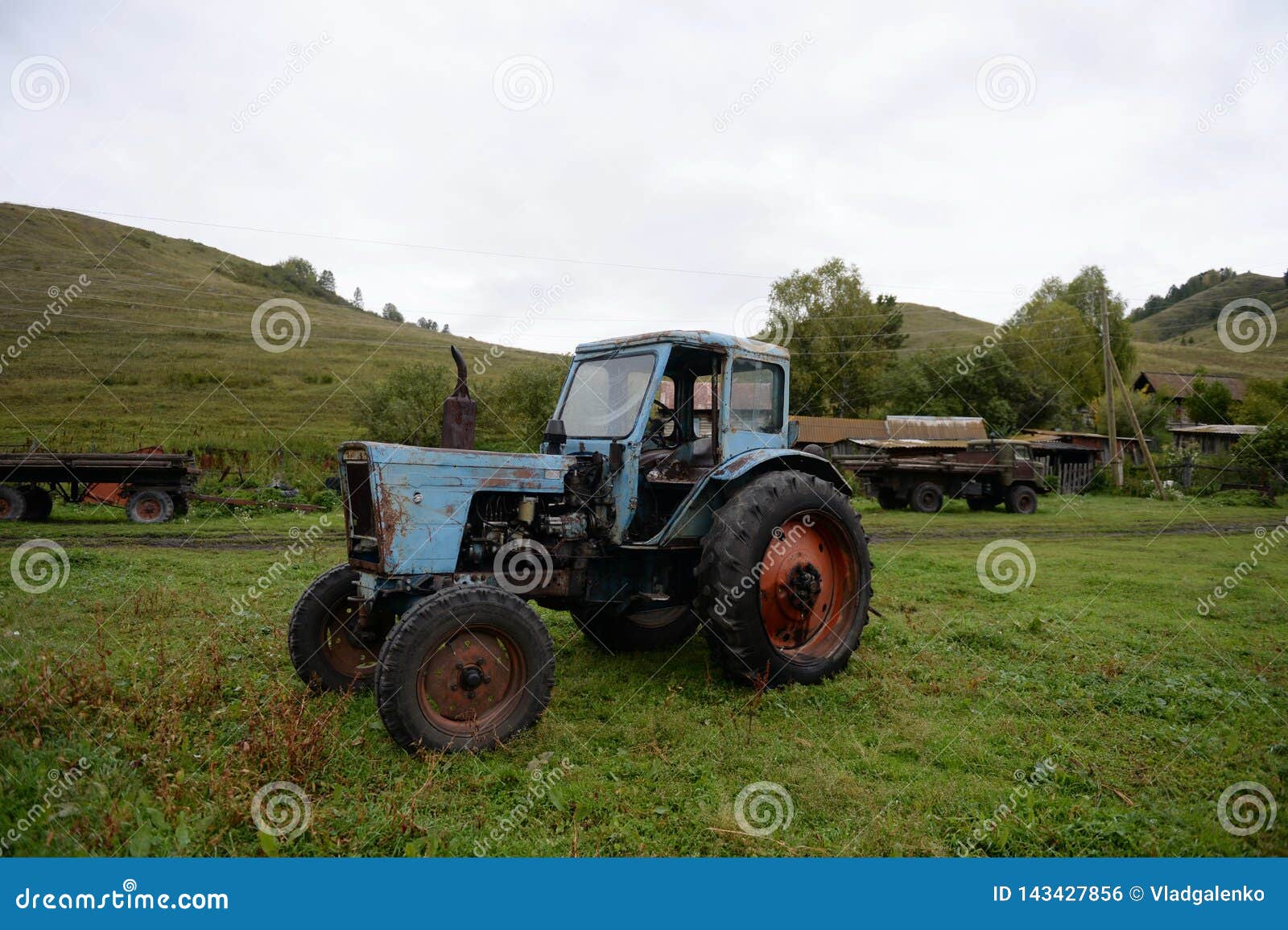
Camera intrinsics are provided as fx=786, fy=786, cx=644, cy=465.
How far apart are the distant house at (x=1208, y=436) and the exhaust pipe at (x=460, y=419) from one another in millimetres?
41312

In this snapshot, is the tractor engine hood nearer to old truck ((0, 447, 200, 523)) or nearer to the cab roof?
the cab roof

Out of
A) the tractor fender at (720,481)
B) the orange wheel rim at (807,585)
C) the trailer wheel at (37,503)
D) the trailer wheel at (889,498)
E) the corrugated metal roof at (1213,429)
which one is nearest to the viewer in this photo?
the tractor fender at (720,481)

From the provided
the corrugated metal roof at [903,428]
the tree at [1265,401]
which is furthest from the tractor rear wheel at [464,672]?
the corrugated metal roof at [903,428]

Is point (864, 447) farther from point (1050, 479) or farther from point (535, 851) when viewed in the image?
point (535, 851)

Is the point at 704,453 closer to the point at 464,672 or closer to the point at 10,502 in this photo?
the point at 464,672

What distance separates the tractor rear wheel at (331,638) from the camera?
499 cm

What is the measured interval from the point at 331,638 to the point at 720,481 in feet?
9.05

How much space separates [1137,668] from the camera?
5.79 m

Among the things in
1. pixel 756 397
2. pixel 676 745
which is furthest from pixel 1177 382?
pixel 676 745

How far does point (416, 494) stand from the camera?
14.8 feet

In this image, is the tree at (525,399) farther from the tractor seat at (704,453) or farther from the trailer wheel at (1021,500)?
the tractor seat at (704,453)

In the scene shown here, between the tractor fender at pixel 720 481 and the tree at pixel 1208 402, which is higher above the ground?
the tree at pixel 1208 402

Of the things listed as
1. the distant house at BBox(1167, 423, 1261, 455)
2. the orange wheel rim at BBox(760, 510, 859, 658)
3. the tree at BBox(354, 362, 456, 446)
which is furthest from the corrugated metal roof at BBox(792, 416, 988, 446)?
the orange wheel rim at BBox(760, 510, 859, 658)

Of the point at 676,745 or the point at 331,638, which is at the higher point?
the point at 331,638
